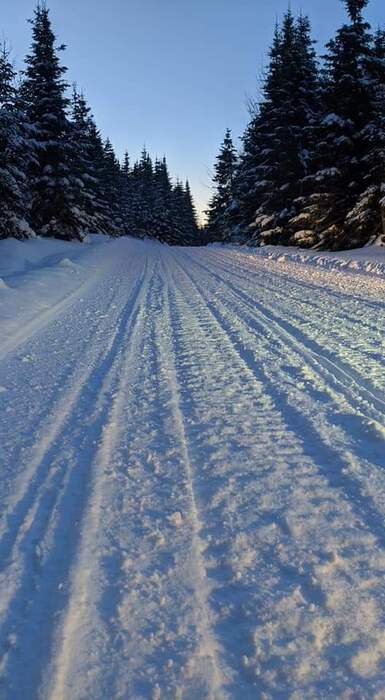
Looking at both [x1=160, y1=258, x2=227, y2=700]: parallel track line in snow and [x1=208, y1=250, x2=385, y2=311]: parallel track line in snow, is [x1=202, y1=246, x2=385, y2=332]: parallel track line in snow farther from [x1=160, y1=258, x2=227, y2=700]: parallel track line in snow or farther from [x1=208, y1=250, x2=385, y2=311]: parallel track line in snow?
[x1=160, y1=258, x2=227, y2=700]: parallel track line in snow

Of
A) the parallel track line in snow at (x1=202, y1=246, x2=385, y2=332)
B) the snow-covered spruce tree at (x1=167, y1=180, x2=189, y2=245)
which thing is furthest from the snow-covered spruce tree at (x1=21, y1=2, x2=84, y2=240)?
the snow-covered spruce tree at (x1=167, y1=180, x2=189, y2=245)

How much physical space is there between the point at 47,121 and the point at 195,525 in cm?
2541

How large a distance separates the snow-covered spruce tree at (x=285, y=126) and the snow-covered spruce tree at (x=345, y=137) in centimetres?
312

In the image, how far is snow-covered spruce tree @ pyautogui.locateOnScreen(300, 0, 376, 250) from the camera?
18203 millimetres

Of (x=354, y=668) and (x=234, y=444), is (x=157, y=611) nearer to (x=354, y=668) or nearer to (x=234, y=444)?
(x=354, y=668)

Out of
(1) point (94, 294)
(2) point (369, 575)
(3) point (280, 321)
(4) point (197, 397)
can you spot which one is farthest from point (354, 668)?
(1) point (94, 294)

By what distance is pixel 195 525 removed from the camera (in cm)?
254

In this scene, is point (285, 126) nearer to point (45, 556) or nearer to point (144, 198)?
point (45, 556)

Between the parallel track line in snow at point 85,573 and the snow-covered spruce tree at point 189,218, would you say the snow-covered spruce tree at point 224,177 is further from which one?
the parallel track line in snow at point 85,573

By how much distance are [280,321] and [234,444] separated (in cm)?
407

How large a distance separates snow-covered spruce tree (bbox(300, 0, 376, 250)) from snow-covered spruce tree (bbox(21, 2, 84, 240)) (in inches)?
487

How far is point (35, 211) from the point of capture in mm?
24922

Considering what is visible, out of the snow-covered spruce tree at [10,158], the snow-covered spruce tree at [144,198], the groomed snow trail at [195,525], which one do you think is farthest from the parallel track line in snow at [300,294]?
the snow-covered spruce tree at [144,198]

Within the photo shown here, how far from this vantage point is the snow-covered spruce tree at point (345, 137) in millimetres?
18203
